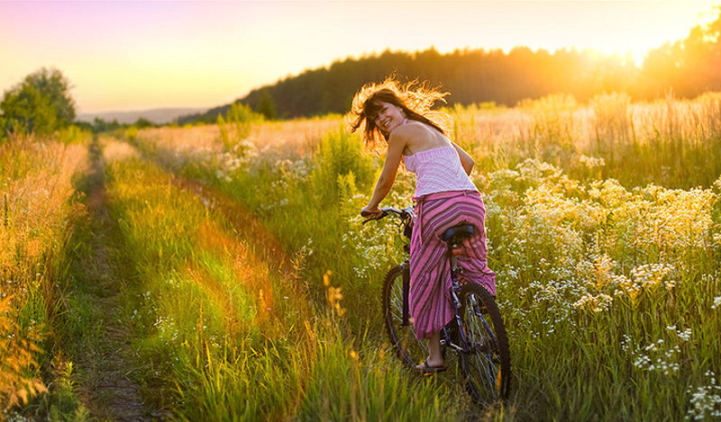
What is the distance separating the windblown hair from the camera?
3748 mm

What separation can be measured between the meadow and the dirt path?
3 centimetres

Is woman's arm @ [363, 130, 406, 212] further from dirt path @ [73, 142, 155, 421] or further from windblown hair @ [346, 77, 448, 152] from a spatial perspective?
dirt path @ [73, 142, 155, 421]

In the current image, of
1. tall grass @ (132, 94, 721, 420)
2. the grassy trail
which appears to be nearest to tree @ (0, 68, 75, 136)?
the grassy trail

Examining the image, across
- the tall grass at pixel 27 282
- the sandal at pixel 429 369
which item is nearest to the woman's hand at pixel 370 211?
the sandal at pixel 429 369

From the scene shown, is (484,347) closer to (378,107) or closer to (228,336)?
(378,107)

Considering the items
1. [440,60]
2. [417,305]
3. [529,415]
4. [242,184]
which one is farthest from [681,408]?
[440,60]

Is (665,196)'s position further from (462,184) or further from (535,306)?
(462,184)

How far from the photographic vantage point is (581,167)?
28.2ft

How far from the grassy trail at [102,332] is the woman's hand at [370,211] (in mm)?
2085

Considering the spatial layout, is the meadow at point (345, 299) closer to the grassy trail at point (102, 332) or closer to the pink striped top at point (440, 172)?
the grassy trail at point (102, 332)

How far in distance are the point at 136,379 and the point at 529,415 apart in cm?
306

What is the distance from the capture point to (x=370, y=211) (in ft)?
12.8

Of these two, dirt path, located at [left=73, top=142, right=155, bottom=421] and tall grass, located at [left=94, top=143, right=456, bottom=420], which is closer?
tall grass, located at [left=94, top=143, right=456, bottom=420]

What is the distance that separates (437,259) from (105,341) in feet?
11.0
